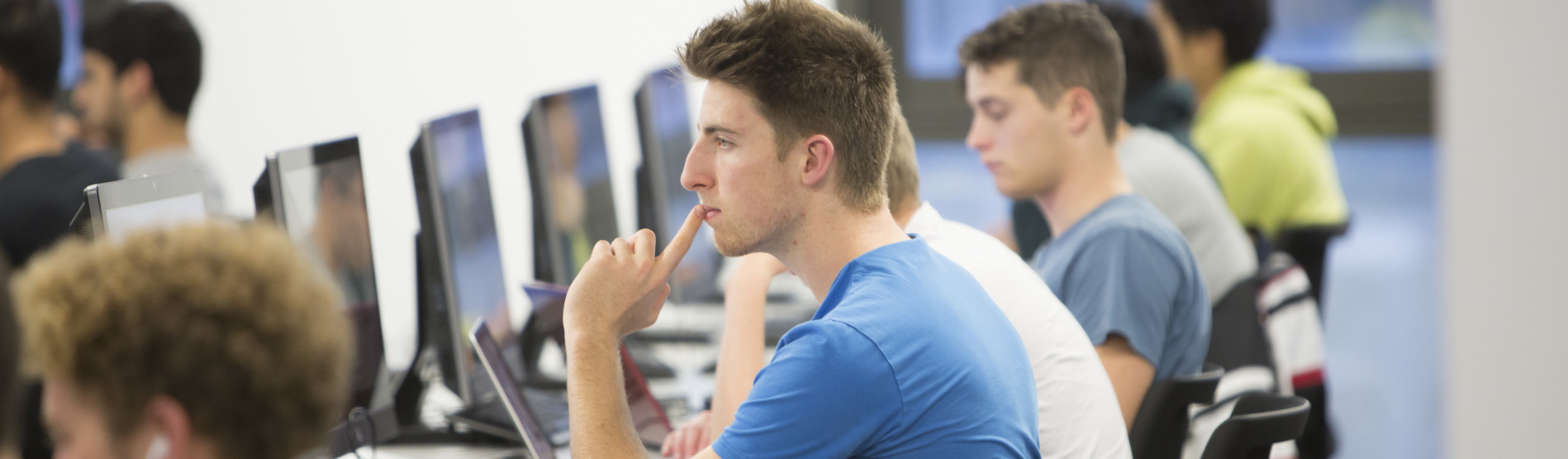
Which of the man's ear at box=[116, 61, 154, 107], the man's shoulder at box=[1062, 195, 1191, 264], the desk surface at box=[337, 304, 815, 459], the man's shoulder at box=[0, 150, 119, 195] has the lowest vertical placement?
the desk surface at box=[337, 304, 815, 459]

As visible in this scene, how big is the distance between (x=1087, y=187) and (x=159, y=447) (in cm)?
165

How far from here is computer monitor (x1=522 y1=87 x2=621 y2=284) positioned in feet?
8.18

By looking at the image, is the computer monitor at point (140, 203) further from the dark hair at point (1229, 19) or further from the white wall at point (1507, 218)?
the dark hair at point (1229, 19)

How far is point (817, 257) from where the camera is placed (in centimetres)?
137

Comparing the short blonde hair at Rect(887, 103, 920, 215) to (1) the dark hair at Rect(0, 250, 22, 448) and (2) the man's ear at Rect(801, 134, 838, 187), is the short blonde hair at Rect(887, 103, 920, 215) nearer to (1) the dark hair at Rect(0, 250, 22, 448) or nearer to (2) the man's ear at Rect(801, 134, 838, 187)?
(2) the man's ear at Rect(801, 134, 838, 187)

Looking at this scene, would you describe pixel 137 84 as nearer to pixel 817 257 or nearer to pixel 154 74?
pixel 154 74

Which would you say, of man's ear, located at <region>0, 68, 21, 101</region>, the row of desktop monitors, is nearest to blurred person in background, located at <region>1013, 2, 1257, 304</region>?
the row of desktop monitors

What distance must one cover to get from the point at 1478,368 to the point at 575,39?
2.71 m

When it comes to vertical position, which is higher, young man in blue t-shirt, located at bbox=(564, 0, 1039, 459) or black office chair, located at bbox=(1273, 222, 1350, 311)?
Answer: young man in blue t-shirt, located at bbox=(564, 0, 1039, 459)

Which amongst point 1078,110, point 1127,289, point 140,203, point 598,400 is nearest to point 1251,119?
point 1078,110

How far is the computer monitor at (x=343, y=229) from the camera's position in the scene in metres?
1.68

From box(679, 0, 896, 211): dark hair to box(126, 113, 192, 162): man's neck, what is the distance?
1774 millimetres

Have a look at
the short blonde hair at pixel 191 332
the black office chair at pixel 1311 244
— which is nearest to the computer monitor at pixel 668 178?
the black office chair at pixel 1311 244

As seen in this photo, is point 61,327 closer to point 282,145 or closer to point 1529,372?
point 1529,372
